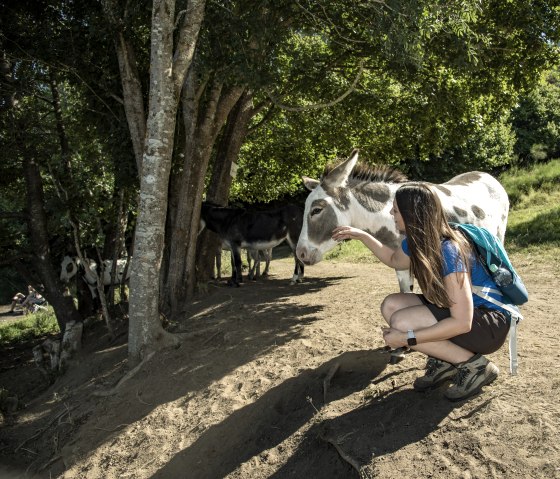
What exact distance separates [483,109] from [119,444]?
32.2ft

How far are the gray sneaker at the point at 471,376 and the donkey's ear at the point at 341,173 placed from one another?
2887 mm

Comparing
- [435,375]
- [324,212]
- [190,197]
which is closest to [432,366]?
[435,375]

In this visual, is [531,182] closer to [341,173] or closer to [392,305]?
[341,173]

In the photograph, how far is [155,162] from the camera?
6418mm

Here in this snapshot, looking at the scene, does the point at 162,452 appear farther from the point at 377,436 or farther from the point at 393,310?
the point at 393,310

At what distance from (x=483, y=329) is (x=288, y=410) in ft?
6.78

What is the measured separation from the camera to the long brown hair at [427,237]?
11.8 ft

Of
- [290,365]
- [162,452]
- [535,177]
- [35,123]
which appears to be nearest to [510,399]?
[290,365]

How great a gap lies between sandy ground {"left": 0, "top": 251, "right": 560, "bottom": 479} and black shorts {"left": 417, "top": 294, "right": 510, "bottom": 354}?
47cm

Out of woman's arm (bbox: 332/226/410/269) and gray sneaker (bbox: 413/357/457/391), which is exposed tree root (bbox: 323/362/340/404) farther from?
woman's arm (bbox: 332/226/410/269)

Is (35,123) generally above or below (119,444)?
above

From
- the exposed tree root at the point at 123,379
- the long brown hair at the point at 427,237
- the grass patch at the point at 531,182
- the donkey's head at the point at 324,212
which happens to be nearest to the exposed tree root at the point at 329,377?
the donkey's head at the point at 324,212

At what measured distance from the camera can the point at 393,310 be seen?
14.2 ft

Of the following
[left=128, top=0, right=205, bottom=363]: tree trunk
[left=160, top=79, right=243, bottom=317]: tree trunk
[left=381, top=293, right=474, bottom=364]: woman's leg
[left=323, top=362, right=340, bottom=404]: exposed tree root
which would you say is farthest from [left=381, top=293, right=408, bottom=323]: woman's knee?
[left=160, top=79, right=243, bottom=317]: tree trunk
